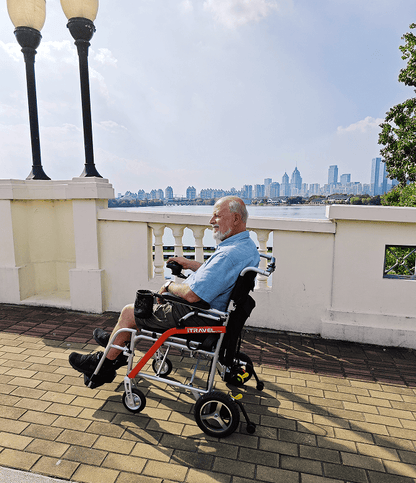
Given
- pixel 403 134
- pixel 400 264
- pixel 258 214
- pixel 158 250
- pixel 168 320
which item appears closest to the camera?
pixel 168 320

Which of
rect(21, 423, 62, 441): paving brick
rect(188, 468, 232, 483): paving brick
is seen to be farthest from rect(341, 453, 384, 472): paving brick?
rect(21, 423, 62, 441): paving brick

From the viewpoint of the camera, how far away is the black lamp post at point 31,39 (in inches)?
189

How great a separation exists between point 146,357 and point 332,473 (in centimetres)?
130

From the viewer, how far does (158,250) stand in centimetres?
425

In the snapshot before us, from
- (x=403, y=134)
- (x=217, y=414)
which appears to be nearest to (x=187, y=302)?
(x=217, y=414)

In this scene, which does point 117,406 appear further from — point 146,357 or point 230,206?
point 230,206

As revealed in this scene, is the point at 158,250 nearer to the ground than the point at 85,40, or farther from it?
nearer to the ground

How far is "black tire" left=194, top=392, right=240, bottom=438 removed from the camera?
215 centimetres

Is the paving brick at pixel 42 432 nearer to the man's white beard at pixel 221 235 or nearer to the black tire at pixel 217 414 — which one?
the black tire at pixel 217 414

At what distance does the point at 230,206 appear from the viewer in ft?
7.86

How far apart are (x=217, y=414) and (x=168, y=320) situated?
680 millimetres

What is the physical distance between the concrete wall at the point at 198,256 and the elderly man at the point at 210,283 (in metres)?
1.48

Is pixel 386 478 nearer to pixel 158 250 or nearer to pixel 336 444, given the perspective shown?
pixel 336 444

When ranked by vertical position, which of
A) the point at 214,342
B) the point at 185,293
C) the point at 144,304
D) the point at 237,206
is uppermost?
the point at 237,206
